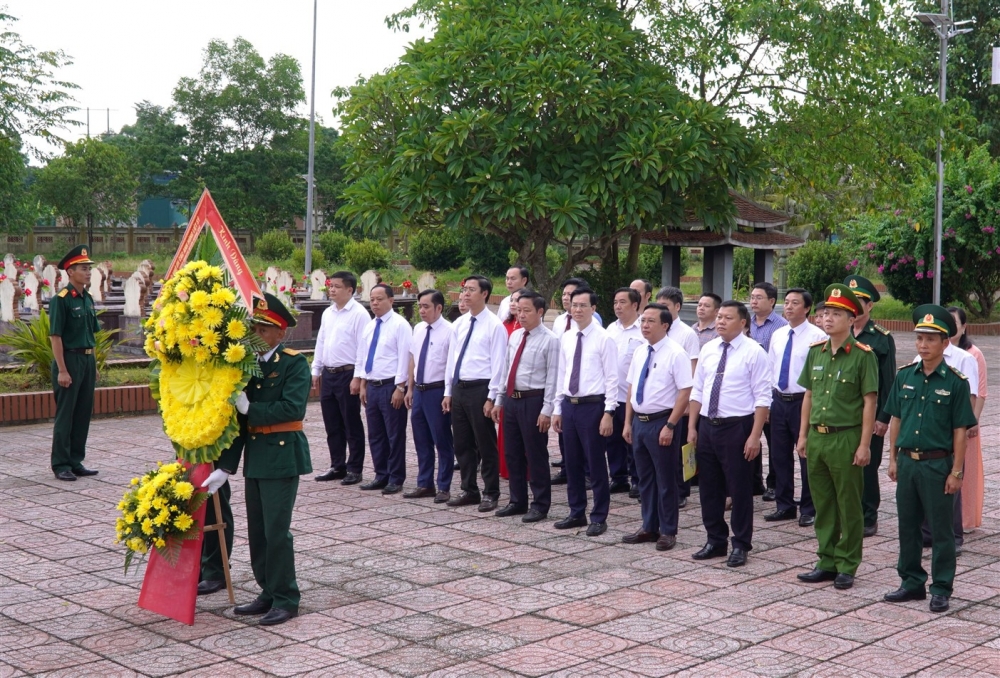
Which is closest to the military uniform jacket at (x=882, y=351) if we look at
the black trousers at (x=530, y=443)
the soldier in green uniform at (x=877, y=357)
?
the soldier in green uniform at (x=877, y=357)

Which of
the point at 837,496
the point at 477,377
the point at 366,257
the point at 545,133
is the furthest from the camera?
the point at 366,257

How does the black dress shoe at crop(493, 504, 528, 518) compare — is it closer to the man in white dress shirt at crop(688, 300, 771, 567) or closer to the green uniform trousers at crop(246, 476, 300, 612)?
the man in white dress shirt at crop(688, 300, 771, 567)

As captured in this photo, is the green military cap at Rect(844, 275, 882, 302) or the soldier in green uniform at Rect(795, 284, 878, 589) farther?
the green military cap at Rect(844, 275, 882, 302)

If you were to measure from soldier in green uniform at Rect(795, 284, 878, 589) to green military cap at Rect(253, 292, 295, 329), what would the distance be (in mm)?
3087

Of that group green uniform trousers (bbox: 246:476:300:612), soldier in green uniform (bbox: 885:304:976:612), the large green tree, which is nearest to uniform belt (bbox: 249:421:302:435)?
green uniform trousers (bbox: 246:476:300:612)

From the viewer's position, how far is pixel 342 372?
938 centimetres

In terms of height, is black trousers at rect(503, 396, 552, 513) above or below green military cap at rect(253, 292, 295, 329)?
below

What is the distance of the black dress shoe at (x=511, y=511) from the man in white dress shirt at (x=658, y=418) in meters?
1.07

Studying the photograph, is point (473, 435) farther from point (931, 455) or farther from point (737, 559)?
point (931, 455)

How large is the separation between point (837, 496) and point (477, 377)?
2957 millimetres

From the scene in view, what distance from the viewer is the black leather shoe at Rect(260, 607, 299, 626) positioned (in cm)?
564

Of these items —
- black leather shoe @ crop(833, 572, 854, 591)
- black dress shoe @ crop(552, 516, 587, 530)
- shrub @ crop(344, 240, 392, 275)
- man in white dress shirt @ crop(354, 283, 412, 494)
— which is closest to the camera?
black leather shoe @ crop(833, 572, 854, 591)

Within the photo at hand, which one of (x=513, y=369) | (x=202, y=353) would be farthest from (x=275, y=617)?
(x=513, y=369)

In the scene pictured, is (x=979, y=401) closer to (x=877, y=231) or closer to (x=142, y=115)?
(x=877, y=231)
